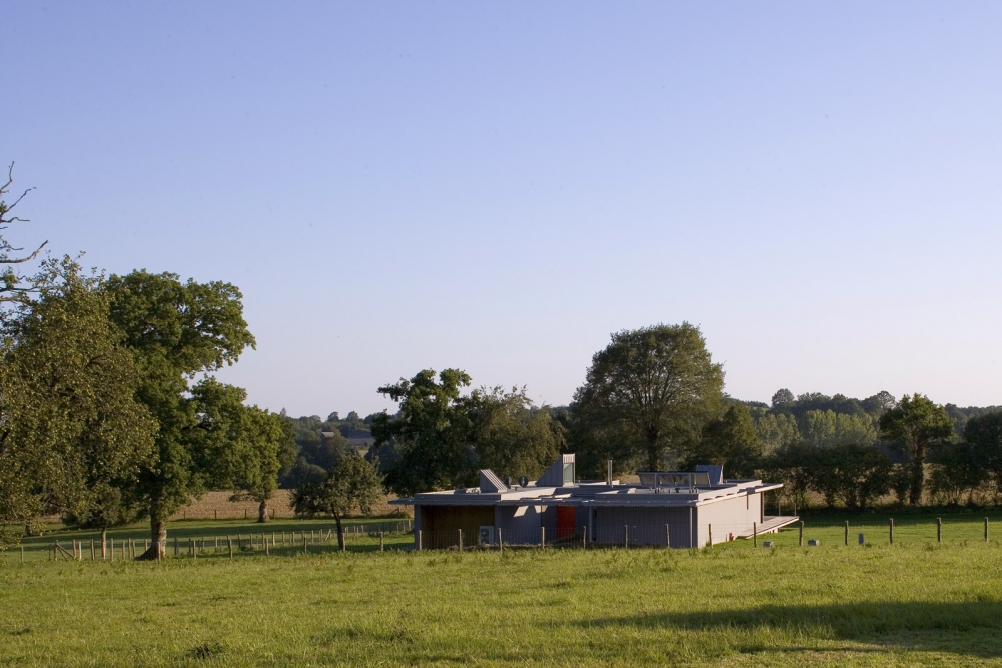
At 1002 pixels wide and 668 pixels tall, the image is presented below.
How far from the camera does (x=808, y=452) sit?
61094 mm

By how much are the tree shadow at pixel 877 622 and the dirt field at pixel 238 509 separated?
56.7m

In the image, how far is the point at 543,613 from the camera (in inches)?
596

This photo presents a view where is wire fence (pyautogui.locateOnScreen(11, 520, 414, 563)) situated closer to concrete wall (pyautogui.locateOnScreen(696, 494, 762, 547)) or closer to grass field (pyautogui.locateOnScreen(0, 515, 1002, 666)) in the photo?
concrete wall (pyautogui.locateOnScreen(696, 494, 762, 547))

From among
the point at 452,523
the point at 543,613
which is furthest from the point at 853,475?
the point at 543,613

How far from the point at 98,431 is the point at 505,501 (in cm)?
2080

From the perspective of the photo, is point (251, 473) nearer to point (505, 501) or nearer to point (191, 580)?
point (505, 501)

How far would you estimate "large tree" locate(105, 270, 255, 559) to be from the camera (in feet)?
130

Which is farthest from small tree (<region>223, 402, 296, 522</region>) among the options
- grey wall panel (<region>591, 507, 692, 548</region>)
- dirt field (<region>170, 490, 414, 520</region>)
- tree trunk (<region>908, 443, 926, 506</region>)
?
tree trunk (<region>908, 443, 926, 506</region>)

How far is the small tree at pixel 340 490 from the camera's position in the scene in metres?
46.4

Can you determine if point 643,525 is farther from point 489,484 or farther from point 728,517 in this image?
point 489,484

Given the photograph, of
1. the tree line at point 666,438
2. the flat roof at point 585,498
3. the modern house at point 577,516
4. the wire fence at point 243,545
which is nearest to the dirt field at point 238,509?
the tree line at point 666,438

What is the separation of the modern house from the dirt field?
96.7 feet

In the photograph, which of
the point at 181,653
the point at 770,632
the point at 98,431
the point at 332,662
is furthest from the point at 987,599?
the point at 98,431

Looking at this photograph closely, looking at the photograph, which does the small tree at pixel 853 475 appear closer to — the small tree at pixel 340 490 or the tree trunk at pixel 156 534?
the small tree at pixel 340 490
